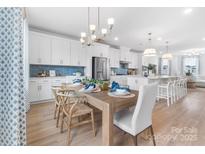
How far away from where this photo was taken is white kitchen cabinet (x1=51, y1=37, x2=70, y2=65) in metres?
4.59

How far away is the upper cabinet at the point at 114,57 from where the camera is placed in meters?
6.66

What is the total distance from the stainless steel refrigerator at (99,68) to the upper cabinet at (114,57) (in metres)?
0.83

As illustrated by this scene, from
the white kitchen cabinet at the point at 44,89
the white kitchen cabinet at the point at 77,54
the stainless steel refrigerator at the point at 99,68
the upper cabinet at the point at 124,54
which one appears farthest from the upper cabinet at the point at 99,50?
the white kitchen cabinet at the point at 44,89

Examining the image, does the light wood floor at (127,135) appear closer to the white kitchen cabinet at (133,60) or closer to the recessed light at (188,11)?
the recessed light at (188,11)

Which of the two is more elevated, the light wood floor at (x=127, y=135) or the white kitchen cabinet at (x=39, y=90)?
the white kitchen cabinet at (x=39, y=90)

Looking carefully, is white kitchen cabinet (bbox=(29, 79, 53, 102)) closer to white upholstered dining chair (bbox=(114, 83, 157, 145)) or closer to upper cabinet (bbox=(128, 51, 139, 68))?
white upholstered dining chair (bbox=(114, 83, 157, 145))

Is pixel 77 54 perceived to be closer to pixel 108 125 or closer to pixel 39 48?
pixel 39 48

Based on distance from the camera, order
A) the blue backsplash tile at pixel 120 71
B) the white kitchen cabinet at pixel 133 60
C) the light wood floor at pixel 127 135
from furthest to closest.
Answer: the white kitchen cabinet at pixel 133 60 → the blue backsplash tile at pixel 120 71 → the light wood floor at pixel 127 135

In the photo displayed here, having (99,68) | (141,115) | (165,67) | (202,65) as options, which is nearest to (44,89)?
(99,68)

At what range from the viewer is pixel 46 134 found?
2279 millimetres

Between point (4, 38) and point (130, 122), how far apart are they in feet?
5.39

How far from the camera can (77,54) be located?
519cm
